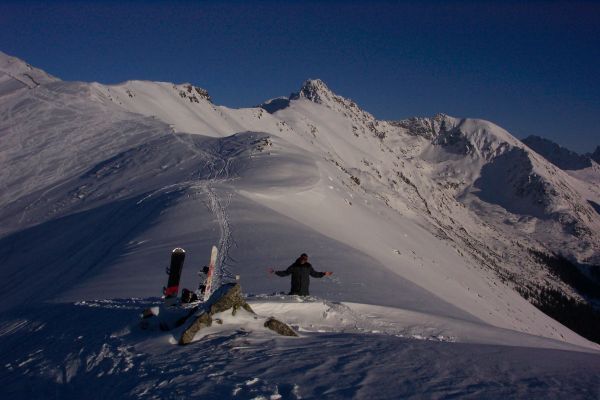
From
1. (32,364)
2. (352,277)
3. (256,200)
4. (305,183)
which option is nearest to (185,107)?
(305,183)

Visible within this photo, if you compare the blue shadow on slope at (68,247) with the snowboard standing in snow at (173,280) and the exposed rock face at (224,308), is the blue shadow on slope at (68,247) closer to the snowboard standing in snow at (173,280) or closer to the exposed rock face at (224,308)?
the snowboard standing in snow at (173,280)

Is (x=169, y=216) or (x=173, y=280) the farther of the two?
(x=169, y=216)

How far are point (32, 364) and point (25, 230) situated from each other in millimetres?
29947

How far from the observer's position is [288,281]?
17.8 meters

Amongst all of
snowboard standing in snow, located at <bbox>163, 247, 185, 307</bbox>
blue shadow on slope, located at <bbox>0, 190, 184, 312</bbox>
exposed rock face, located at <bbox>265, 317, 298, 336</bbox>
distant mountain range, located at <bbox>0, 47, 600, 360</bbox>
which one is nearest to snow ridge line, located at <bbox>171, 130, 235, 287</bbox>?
distant mountain range, located at <bbox>0, 47, 600, 360</bbox>

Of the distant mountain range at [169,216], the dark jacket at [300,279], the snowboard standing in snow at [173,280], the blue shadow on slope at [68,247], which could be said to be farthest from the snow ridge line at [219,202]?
the snowboard standing in snow at [173,280]

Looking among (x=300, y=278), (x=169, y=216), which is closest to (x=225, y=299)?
(x=300, y=278)

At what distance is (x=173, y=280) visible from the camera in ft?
39.4

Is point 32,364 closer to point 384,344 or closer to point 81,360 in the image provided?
point 81,360

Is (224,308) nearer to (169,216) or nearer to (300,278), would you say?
(300,278)

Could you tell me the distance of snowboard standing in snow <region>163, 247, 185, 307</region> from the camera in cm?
1161


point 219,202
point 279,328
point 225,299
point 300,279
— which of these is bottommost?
point 279,328

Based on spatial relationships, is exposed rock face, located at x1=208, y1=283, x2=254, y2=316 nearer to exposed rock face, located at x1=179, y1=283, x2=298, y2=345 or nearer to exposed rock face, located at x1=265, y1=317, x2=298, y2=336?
exposed rock face, located at x1=179, y1=283, x2=298, y2=345

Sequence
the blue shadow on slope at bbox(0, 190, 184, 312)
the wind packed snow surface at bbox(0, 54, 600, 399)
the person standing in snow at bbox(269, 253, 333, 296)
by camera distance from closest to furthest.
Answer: the wind packed snow surface at bbox(0, 54, 600, 399), the person standing in snow at bbox(269, 253, 333, 296), the blue shadow on slope at bbox(0, 190, 184, 312)
